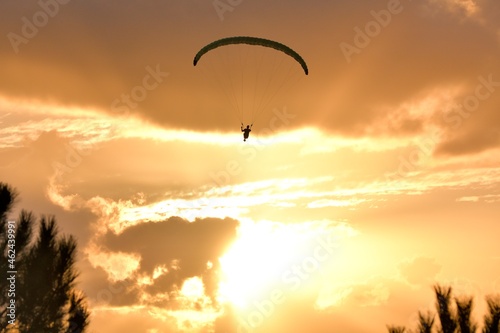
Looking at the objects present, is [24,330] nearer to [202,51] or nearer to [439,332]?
[439,332]

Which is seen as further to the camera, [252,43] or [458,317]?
[252,43]

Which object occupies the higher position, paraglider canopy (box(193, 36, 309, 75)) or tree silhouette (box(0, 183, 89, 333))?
paraglider canopy (box(193, 36, 309, 75))

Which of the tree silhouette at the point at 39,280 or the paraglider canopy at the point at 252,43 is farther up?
the paraglider canopy at the point at 252,43

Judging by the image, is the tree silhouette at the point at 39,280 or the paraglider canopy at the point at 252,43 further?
the paraglider canopy at the point at 252,43

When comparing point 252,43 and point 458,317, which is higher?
point 252,43

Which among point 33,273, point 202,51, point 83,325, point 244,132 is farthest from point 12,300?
point 202,51

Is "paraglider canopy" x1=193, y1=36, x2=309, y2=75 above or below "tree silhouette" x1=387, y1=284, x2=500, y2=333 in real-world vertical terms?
above

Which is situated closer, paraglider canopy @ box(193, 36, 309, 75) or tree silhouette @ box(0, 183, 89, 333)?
tree silhouette @ box(0, 183, 89, 333)

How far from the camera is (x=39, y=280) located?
36.0m

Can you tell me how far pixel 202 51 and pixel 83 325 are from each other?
2683 centimetres

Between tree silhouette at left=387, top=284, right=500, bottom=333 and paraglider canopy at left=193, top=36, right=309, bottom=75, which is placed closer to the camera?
tree silhouette at left=387, top=284, right=500, bottom=333

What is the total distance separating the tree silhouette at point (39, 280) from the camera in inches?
1366

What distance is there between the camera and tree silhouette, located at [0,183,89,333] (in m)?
34.7

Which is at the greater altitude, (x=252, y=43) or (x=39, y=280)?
(x=252, y=43)
